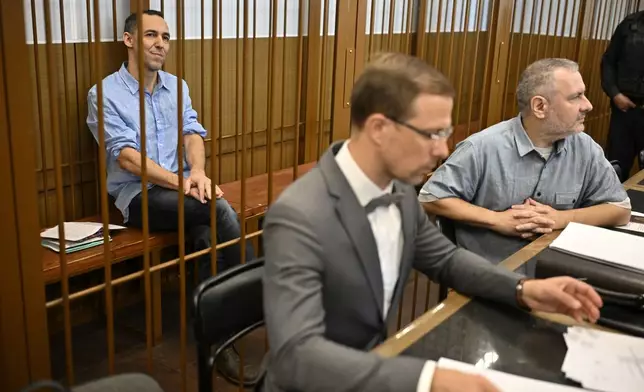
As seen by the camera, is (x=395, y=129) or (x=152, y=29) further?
(x=152, y=29)

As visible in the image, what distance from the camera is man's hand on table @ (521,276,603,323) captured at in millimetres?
1394

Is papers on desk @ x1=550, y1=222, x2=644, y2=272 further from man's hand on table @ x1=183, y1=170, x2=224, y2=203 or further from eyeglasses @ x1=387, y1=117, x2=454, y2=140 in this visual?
man's hand on table @ x1=183, y1=170, x2=224, y2=203

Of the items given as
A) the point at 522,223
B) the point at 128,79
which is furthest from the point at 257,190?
the point at 522,223

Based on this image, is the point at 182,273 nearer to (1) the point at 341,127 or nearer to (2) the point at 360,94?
Answer: (2) the point at 360,94

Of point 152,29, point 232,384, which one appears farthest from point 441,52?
point 232,384

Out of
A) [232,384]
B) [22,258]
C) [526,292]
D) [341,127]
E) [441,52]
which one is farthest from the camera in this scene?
[441,52]

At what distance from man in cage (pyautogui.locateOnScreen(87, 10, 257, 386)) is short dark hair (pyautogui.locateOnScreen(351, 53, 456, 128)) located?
5.00 feet

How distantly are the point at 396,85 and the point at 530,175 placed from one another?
119cm

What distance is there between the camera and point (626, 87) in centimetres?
455

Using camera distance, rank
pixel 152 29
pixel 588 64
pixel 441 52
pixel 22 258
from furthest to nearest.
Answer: pixel 588 64 < pixel 441 52 < pixel 152 29 < pixel 22 258

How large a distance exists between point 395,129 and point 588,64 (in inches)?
185

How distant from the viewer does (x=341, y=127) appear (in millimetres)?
3229

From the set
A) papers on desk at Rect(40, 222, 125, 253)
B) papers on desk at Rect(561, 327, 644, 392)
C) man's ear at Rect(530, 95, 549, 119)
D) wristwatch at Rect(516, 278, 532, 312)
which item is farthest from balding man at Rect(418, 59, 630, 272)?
papers on desk at Rect(40, 222, 125, 253)

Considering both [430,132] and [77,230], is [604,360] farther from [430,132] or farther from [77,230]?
[77,230]
